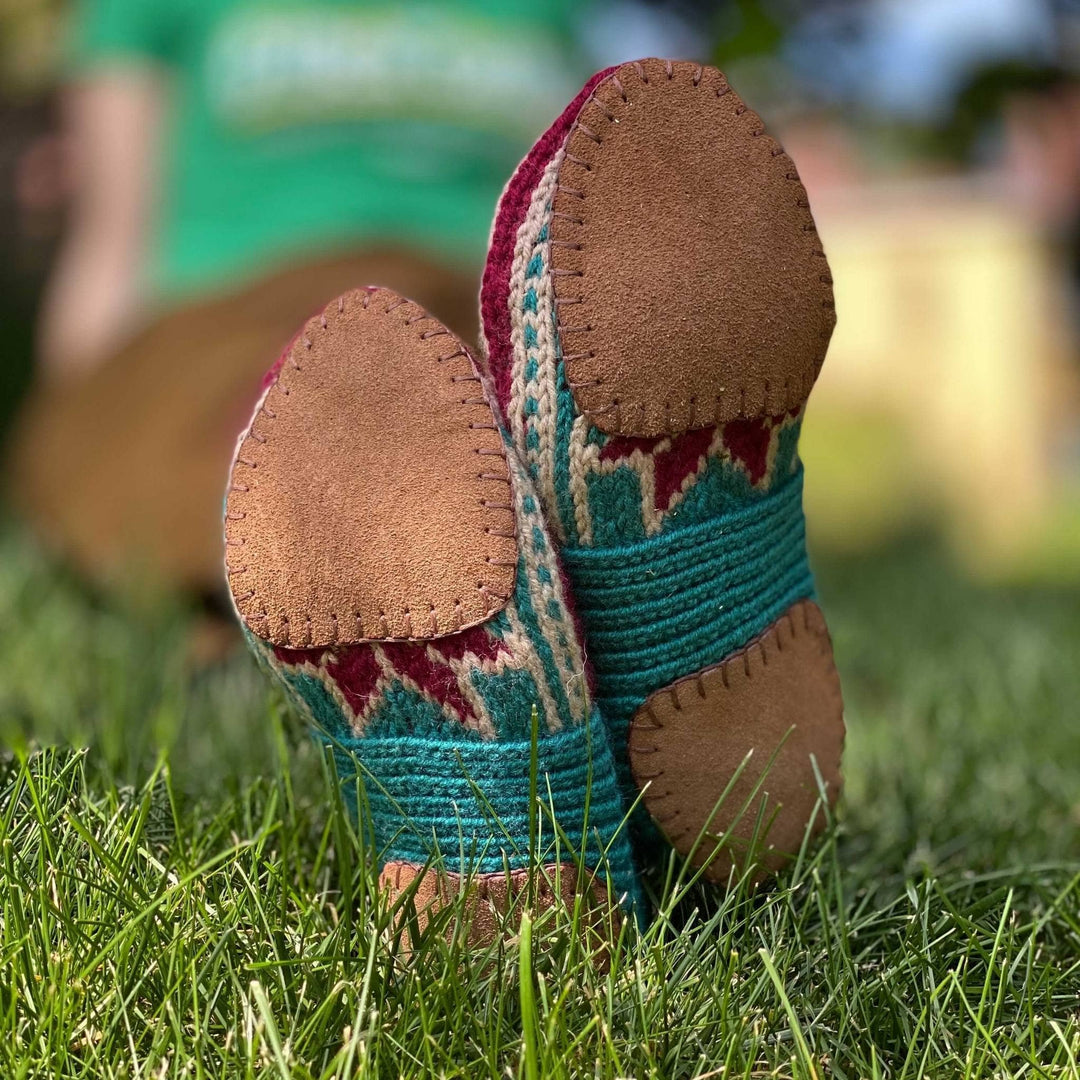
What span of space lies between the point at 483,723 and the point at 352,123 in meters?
1.71

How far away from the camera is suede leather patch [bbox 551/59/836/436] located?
2.50 ft

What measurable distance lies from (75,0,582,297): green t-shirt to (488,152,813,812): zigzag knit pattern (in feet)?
4.56

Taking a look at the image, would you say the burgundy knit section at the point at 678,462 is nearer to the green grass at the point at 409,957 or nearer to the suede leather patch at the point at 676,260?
the suede leather patch at the point at 676,260

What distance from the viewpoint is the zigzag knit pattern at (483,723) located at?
0.75 meters

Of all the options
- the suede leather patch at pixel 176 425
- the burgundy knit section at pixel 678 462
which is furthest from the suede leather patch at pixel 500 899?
the suede leather patch at pixel 176 425

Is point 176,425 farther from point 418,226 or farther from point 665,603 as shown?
point 665,603

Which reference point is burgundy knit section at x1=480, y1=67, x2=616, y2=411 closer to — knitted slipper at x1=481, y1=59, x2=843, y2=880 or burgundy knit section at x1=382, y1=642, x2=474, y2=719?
knitted slipper at x1=481, y1=59, x2=843, y2=880

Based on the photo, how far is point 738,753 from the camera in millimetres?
837

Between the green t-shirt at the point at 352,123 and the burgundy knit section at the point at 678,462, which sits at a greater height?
the green t-shirt at the point at 352,123

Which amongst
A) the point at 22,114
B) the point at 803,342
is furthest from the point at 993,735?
the point at 22,114

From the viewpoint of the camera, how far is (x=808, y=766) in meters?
0.89

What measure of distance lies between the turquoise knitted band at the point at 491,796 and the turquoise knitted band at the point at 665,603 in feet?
0.13

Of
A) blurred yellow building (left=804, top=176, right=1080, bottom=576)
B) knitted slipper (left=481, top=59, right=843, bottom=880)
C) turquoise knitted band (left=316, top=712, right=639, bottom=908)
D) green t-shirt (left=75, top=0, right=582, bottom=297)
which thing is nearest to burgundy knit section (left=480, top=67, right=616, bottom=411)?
knitted slipper (left=481, top=59, right=843, bottom=880)

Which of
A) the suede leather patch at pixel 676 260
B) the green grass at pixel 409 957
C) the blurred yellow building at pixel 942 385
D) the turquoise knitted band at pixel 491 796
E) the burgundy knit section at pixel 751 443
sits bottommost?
the blurred yellow building at pixel 942 385
